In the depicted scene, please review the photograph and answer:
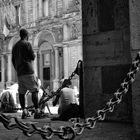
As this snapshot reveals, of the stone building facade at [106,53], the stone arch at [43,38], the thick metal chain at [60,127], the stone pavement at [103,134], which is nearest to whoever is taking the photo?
the thick metal chain at [60,127]

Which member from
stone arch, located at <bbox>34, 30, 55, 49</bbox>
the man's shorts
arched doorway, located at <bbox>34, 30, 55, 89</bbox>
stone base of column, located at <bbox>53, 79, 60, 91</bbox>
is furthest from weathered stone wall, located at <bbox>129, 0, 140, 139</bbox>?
stone arch, located at <bbox>34, 30, 55, 49</bbox>

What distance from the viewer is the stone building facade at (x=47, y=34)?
2866 centimetres

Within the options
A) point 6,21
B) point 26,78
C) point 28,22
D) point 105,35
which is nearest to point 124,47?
point 105,35

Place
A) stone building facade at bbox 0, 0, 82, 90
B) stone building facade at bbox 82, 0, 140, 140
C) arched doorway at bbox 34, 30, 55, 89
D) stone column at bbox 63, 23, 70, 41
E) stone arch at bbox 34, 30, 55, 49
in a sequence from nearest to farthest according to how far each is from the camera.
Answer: stone building facade at bbox 82, 0, 140, 140
stone building facade at bbox 0, 0, 82, 90
stone column at bbox 63, 23, 70, 41
arched doorway at bbox 34, 30, 55, 89
stone arch at bbox 34, 30, 55, 49

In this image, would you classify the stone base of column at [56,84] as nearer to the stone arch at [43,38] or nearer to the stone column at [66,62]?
the stone column at [66,62]

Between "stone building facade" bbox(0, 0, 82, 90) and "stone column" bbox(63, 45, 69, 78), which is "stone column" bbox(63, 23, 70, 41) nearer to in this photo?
"stone building facade" bbox(0, 0, 82, 90)

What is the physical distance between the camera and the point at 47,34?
31.4 m

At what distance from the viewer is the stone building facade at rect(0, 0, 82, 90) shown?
28.7 metres

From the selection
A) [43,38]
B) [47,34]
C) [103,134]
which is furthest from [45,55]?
[103,134]

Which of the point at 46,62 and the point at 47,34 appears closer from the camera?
the point at 47,34

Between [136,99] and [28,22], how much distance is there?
3064 cm

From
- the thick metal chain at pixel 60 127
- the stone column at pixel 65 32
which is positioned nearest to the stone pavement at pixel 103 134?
the thick metal chain at pixel 60 127

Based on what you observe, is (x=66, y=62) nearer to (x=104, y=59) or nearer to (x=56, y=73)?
(x=56, y=73)

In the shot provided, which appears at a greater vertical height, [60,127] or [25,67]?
[25,67]
